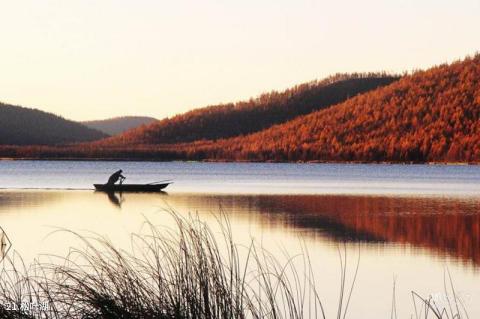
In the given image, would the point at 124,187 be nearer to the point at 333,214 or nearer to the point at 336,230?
the point at 333,214

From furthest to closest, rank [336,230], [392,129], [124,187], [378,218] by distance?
→ 1. [392,129]
2. [124,187]
3. [378,218]
4. [336,230]

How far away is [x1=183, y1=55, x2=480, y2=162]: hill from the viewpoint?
167 m

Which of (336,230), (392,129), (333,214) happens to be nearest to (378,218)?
(333,214)

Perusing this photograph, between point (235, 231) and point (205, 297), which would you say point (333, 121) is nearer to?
point (235, 231)

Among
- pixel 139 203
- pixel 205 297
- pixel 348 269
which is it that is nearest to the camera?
Answer: pixel 205 297

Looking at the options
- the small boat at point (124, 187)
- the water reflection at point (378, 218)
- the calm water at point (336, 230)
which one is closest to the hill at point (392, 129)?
the water reflection at point (378, 218)

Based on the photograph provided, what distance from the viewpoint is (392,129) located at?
17350 centimetres

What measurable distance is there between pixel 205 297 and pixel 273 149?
176465 mm

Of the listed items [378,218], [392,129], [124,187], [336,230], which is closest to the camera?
[336,230]

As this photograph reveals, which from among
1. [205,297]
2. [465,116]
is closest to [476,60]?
[465,116]

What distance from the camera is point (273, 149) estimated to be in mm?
185000

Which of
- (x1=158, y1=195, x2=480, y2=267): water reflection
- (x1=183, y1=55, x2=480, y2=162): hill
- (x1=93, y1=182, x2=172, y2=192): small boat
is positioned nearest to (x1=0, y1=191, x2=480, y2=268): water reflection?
(x1=158, y1=195, x2=480, y2=267): water reflection

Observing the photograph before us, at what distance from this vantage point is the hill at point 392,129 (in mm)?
166875

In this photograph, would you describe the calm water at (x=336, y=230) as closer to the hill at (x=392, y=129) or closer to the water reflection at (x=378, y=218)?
the water reflection at (x=378, y=218)
